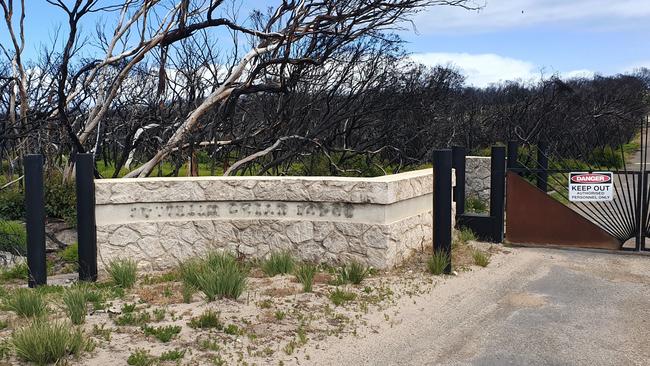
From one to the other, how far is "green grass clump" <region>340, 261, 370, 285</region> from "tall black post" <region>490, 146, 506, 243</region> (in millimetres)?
3631

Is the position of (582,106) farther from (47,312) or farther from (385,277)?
(47,312)

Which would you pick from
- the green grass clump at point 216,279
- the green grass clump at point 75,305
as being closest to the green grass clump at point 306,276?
the green grass clump at point 216,279

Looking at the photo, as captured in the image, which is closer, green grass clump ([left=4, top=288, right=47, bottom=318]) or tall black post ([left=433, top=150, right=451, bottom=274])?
green grass clump ([left=4, top=288, right=47, bottom=318])

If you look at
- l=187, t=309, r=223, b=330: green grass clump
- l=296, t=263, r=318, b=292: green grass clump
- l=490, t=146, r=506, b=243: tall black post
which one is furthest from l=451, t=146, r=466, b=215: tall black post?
l=187, t=309, r=223, b=330: green grass clump

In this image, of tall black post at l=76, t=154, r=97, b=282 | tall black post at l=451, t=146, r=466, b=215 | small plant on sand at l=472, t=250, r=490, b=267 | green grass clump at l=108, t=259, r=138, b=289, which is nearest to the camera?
green grass clump at l=108, t=259, r=138, b=289

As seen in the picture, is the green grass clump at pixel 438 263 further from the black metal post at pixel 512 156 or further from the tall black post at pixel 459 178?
the black metal post at pixel 512 156

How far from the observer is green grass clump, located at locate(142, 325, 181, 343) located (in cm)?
508

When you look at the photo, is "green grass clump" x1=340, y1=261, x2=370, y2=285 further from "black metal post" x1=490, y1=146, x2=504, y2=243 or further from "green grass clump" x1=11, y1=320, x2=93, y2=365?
"black metal post" x1=490, y1=146, x2=504, y2=243

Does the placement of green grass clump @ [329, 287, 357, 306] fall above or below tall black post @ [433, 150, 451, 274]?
below

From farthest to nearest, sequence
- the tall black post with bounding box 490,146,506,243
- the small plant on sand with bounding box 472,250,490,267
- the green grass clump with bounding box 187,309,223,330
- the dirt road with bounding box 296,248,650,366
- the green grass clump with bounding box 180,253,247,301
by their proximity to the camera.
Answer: the tall black post with bounding box 490,146,506,243, the small plant on sand with bounding box 472,250,490,267, the green grass clump with bounding box 180,253,247,301, the green grass clump with bounding box 187,309,223,330, the dirt road with bounding box 296,248,650,366

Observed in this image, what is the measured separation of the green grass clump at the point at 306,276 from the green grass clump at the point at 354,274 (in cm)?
38

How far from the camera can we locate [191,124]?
12.4m

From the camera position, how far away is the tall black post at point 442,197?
770cm

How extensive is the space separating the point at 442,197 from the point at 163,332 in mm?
3907
